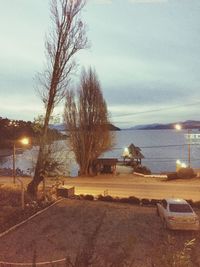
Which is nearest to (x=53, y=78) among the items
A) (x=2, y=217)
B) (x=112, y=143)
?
(x=2, y=217)

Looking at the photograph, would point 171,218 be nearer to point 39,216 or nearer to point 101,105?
point 39,216

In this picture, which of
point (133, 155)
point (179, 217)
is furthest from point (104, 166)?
point (179, 217)

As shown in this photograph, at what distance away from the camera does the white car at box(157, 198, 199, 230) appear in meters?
19.7

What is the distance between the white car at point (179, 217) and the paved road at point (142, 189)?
12673mm

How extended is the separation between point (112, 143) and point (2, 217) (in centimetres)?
3939

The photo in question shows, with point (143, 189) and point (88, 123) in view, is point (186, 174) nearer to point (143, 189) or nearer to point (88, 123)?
point (143, 189)

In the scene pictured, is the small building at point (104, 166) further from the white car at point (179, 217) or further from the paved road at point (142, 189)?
the white car at point (179, 217)

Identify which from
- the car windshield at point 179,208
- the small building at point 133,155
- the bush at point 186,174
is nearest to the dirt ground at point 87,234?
the car windshield at point 179,208

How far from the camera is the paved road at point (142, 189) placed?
35.0 metres

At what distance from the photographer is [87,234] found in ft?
62.0

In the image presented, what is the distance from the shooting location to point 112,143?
60.3 metres

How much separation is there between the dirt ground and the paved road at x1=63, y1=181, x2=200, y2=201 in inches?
332

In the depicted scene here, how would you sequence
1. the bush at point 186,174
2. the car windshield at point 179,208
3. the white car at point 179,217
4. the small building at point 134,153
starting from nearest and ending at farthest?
the white car at point 179,217 → the car windshield at point 179,208 → the bush at point 186,174 → the small building at point 134,153

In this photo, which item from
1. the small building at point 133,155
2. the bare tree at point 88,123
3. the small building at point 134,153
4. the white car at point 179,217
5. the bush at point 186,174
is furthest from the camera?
the small building at point 134,153
